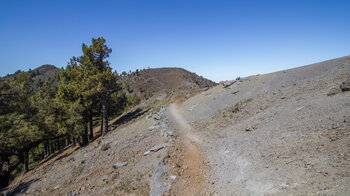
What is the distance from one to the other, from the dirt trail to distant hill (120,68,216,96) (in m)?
62.3

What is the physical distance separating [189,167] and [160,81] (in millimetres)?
78853

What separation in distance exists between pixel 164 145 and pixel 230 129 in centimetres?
509

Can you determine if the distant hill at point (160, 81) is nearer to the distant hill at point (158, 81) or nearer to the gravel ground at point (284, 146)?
the distant hill at point (158, 81)

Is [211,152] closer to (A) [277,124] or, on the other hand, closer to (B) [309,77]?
(A) [277,124]

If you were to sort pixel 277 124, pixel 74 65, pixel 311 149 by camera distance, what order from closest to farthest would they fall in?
pixel 311 149
pixel 277 124
pixel 74 65

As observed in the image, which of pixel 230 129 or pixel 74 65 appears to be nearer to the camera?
pixel 230 129

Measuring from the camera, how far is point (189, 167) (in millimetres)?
8344

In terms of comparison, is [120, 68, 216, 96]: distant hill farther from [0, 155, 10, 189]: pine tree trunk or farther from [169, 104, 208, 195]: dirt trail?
[169, 104, 208, 195]: dirt trail

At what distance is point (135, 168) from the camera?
30.6 feet

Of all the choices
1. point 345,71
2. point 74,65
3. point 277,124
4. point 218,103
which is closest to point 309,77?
point 345,71

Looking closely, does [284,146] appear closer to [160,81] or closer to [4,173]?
[4,173]

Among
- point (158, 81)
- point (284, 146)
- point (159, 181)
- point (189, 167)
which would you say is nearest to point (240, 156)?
point (284, 146)

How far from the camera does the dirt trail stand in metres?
6.59

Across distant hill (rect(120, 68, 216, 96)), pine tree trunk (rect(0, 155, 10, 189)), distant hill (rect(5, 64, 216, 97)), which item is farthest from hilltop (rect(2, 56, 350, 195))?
distant hill (rect(120, 68, 216, 96))
